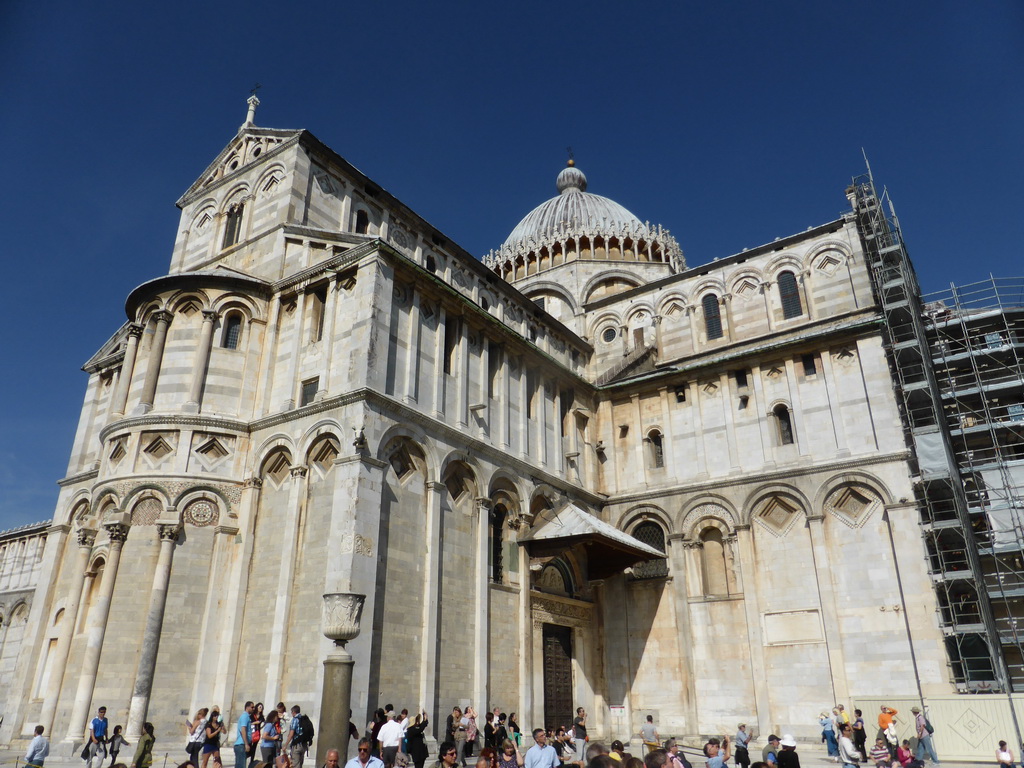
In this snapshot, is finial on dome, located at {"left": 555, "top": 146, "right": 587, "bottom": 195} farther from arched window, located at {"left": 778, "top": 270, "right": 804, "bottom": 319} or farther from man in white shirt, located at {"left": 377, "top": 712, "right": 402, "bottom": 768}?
man in white shirt, located at {"left": 377, "top": 712, "right": 402, "bottom": 768}

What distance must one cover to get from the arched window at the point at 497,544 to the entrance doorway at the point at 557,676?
3.02 meters

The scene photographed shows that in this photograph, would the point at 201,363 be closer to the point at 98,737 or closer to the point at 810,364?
the point at 98,737

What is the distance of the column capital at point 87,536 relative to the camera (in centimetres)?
2202

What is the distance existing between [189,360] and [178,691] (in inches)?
367

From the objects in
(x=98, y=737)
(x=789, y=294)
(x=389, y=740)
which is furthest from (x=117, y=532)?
(x=789, y=294)

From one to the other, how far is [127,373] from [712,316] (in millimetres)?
22657

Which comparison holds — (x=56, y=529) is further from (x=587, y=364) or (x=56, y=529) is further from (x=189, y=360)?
(x=587, y=364)

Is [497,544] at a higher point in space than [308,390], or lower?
lower

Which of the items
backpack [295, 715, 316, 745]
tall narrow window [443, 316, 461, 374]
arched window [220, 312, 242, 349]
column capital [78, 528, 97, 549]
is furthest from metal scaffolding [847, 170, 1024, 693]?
column capital [78, 528, 97, 549]

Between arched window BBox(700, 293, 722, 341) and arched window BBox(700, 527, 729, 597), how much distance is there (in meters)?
8.71

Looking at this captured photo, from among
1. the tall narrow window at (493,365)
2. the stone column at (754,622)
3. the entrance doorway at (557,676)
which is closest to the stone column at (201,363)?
the tall narrow window at (493,365)

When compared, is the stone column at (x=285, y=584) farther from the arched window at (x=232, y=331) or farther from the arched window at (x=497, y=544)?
the arched window at (x=497, y=544)

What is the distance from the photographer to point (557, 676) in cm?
2577

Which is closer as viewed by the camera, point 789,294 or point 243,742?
point 243,742
